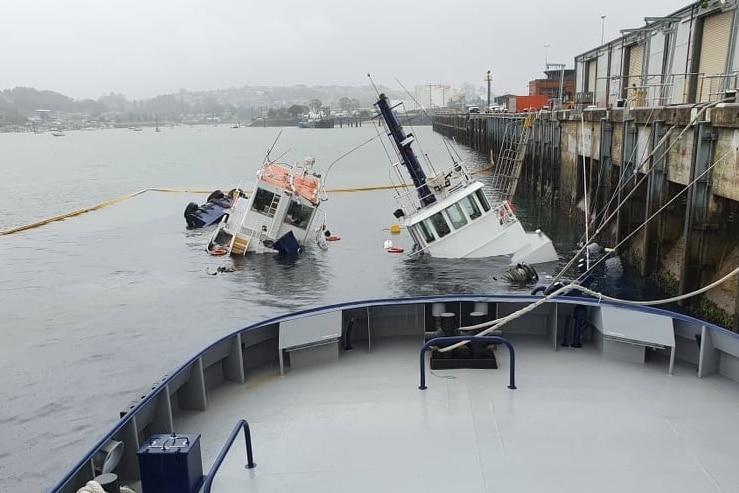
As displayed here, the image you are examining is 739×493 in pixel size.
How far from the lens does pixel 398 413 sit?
6.60m

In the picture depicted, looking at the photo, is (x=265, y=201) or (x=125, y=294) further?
(x=265, y=201)

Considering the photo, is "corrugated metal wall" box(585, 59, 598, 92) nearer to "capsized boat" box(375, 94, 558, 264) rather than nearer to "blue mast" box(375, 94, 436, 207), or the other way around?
"capsized boat" box(375, 94, 558, 264)

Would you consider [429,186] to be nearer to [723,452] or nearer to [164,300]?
[164,300]

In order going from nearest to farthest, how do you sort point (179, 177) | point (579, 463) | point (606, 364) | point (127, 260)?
1. point (579, 463)
2. point (606, 364)
3. point (127, 260)
4. point (179, 177)

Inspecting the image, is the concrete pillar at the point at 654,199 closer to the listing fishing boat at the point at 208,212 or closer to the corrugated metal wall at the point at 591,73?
the listing fishing boat at the point at 208,212

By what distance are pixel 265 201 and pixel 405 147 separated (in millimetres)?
7872

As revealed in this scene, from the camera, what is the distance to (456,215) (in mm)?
25000

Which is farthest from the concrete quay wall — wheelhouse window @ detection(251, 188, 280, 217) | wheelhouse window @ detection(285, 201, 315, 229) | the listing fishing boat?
the listing fishing boat

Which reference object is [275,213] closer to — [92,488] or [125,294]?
[125,294]

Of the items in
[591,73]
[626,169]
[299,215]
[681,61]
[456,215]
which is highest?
[591,73]

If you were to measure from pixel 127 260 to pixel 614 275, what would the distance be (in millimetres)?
24470

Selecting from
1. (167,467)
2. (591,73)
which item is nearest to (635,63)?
(591,73)

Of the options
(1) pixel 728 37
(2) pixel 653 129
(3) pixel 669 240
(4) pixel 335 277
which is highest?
(1) pixel 728 37

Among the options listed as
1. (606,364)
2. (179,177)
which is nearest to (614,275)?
(606,364)
